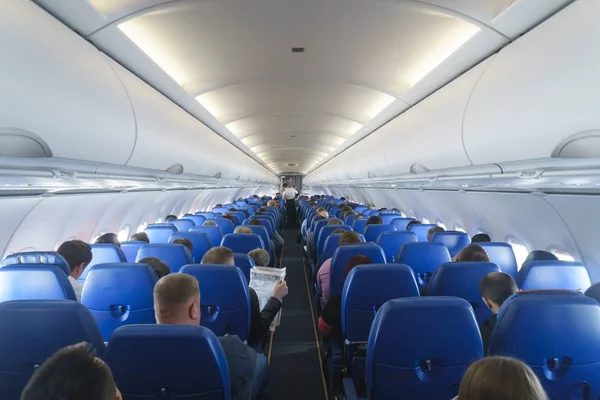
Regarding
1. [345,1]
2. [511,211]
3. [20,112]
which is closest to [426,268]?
[511,211]

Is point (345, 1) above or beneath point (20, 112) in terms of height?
above

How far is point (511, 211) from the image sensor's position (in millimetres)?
6832

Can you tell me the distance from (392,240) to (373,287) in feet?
10.3

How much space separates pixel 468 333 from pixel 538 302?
0.45 meters

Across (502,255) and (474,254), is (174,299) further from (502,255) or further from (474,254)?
(502,255)

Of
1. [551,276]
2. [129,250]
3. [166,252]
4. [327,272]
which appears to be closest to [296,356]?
[327,272]

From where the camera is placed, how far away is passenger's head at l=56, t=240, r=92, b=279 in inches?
183

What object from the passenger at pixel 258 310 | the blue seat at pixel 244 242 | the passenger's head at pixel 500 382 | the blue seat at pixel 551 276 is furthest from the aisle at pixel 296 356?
the passenger's head at pixel 500 382

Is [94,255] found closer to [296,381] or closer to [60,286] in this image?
[60,286]

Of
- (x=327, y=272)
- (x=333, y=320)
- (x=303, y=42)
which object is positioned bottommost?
(x=333, y=320)

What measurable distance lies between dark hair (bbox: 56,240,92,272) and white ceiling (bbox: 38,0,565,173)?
2164 millimetres

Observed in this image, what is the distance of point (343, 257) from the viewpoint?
497 cm

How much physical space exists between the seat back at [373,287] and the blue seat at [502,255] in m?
2.12

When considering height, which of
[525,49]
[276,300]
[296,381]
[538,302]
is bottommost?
[296,381]
